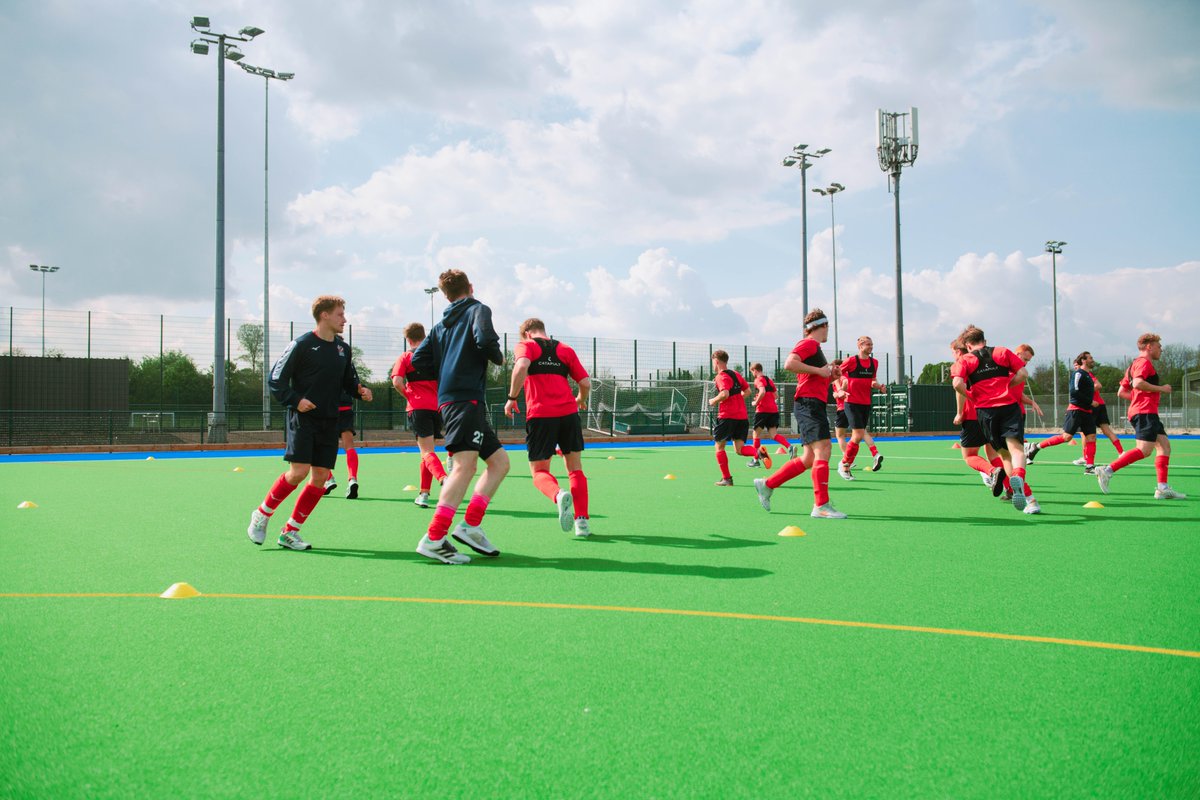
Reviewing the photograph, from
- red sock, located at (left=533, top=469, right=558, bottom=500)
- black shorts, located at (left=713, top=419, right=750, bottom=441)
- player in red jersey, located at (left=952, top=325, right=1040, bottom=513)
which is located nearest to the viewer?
red sock, located at (left=533, top=469, right=558, bottom=500)

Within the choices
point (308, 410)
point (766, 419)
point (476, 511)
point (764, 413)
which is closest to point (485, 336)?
point (476, 511)

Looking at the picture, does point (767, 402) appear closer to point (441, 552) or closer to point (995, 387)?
point (995, 387)

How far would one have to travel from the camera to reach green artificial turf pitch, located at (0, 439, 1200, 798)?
88.7 inches

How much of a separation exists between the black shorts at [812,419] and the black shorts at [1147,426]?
3991 millimetres

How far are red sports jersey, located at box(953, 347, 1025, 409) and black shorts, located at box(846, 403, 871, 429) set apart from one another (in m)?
3.53

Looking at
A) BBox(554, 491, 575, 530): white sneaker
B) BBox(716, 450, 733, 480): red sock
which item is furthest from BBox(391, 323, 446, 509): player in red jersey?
BBox(716, 450, 733, 480): red sock

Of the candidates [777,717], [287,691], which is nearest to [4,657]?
[287,691]

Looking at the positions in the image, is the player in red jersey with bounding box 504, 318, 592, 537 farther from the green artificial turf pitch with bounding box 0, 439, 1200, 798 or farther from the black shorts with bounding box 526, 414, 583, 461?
the green artificial turf pitch with bounding box 0, 439, 1200, 798

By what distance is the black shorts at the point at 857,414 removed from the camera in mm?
11891

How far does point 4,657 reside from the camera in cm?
325

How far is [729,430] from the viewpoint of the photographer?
11.5 metres

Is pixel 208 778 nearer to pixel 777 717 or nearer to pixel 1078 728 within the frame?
pixel 777 717

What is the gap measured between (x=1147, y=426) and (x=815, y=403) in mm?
4313

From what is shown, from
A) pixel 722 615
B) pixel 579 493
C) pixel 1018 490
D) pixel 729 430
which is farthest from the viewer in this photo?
pixel 729 430
